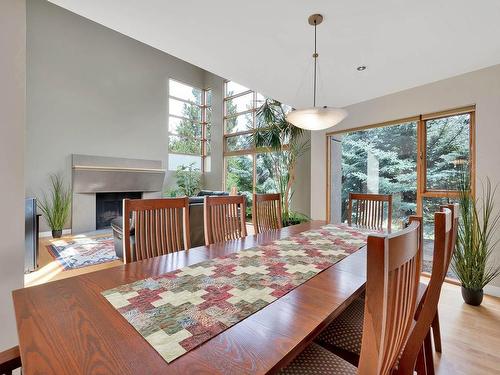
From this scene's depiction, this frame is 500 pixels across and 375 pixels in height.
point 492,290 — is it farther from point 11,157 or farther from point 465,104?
point 11,157

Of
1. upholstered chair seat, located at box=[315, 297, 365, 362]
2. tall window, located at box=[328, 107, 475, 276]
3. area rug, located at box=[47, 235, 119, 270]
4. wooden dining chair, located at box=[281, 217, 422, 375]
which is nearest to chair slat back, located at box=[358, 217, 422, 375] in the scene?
wooden dining chair, located at box=[281, 217, 422, 375]

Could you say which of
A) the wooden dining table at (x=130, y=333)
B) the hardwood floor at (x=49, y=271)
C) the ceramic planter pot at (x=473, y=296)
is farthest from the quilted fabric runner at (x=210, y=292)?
the hardwood floor at (x=49, y=271)

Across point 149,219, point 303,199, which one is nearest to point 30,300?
point 149,219

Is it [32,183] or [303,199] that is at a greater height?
[32,183]

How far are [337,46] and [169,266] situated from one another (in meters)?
2.29

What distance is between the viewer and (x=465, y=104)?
2.68 metres

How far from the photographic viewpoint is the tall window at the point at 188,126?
6.90m

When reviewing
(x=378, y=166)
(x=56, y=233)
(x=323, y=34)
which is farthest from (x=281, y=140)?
(x=56, y=233)

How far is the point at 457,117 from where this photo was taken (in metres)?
2.81

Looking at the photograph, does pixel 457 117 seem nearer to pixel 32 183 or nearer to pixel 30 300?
pixel 30 300

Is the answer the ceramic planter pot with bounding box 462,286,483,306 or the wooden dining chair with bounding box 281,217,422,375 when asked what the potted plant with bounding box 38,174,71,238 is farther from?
the ceramic planter pot with bounding box 462,286,483,306

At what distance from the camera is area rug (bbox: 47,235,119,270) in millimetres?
3319

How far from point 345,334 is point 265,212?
4.20ft

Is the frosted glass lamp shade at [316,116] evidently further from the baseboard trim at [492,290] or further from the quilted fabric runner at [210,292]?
the baseboard trim at [492,290]
